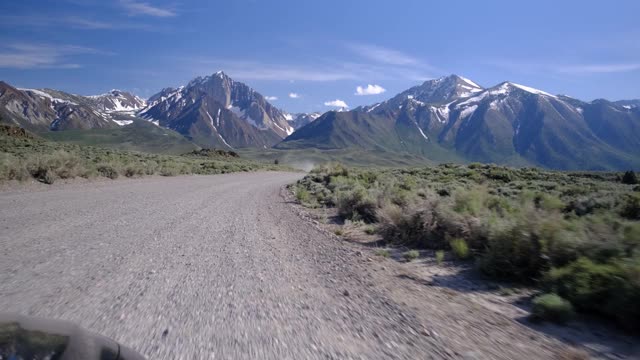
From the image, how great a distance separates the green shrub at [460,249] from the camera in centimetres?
815

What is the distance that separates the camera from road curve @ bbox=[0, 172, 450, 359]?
4426 mm

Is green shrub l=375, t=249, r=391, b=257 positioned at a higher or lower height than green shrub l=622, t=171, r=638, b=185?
lower

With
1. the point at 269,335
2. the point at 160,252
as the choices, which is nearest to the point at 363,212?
the point at 160,252

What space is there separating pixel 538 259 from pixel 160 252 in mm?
6339

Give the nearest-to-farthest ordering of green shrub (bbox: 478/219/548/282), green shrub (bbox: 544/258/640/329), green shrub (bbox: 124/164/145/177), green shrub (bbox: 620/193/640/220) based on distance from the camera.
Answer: green shrub (bbox: 544/258/640/329), green shrub (bbox: 478/219/548/282), green shrub (bbox: 620/193/640/220), green shrub (bbox: 124/164/145/177)

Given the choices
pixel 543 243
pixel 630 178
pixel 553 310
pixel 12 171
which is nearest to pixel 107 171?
pixel 12 171

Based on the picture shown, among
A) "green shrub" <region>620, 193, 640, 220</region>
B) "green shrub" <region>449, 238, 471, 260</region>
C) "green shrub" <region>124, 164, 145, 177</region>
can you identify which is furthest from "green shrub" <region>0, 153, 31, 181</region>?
"green shrub" <region>620, 193, 640, 220</region>

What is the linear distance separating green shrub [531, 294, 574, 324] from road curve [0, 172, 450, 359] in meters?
1.52

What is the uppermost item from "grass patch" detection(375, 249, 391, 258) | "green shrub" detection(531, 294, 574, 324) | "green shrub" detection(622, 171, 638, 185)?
"green shrub" detection(622, 171, 638, 185)

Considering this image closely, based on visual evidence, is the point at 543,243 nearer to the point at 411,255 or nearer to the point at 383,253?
the point at 411,255

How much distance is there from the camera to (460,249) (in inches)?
323

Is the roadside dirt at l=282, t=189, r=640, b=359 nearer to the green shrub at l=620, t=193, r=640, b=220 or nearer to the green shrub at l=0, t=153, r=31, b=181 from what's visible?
the green shrub at l=620, t=193, r=640, b=220

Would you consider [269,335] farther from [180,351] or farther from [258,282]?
[258,282]

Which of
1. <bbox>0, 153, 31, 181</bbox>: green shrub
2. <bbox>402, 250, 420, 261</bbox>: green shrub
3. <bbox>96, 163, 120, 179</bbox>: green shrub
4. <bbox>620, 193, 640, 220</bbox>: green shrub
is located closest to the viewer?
<bbox>402, 250, 420, 261</bbox>: green shrub
